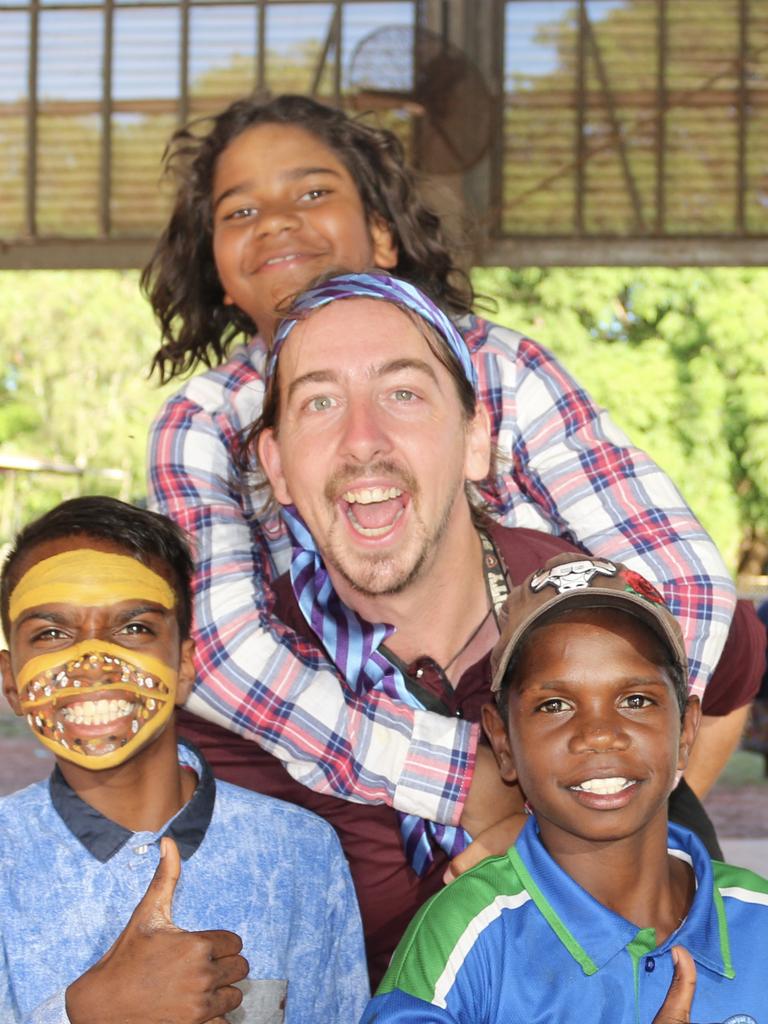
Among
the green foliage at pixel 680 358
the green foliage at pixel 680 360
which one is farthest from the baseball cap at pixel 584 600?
the green foliage at pixel 680 358

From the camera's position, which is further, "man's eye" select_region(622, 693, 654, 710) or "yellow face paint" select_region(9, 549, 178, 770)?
"yellow face paint" select_region(9, 549, 178, 770)

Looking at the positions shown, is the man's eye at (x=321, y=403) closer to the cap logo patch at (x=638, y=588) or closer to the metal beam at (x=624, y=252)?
the cap logo patch at (x=638, y=588)

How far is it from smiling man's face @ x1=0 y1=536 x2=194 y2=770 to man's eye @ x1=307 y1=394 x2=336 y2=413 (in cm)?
35

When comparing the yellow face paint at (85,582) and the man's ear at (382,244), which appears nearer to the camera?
the yellow face paint at (85,582)

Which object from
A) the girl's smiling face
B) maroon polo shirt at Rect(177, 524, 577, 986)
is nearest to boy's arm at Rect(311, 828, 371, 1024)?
maroon polo shirt at Rect(177, 524, 577, 986)

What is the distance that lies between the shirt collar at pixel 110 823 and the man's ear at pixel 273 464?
484 mm

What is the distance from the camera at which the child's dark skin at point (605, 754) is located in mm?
1812

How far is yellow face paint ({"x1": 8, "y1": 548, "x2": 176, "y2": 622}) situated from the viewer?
2102 millimetres

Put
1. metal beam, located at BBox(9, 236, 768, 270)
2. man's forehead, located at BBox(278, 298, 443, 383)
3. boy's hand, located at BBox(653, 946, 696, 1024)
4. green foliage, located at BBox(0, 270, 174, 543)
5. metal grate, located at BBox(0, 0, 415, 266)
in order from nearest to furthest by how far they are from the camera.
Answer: boy's hand, located at BBox(653, 946, 696, 1024) → man's forehead, located at BBox(278, 298, 443, 383) → metal beam, located at BBox(9, 236, 768, 270) → metal grate, located at BBox(0, 0, 415, 266) → green foliage, located at BBox(0, 270, 174, 543)

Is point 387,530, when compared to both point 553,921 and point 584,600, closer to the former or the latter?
point 584,600

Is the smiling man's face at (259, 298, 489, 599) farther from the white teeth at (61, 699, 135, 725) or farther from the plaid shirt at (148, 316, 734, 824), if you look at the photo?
the white teeth at (61, 699, 135, 725)

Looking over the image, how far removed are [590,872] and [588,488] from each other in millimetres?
743

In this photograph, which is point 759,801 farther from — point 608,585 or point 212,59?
point 608,585

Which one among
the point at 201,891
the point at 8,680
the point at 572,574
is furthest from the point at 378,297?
the point at 201,891
